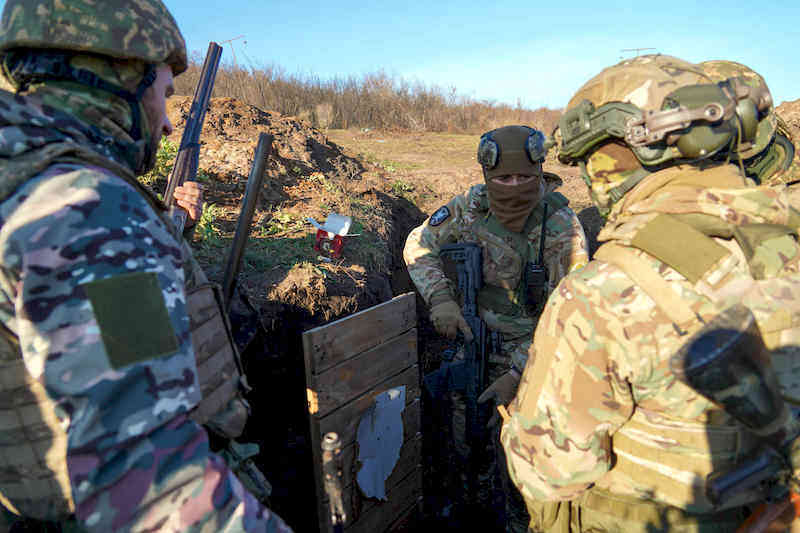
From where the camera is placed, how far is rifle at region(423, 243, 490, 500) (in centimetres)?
352

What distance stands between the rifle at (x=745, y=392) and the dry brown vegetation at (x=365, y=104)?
11.5 metres

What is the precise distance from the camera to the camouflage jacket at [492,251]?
3.47 metres

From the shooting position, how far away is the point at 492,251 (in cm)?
365

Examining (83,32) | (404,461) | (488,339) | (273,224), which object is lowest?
(404,461)

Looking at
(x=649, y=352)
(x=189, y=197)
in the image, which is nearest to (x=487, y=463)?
(x=649, y=352)

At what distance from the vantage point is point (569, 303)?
4.94 ft

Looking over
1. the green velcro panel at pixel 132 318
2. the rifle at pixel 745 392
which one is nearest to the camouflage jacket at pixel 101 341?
the green velcro panel at pixel 132 318

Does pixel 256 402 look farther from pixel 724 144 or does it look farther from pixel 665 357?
pixel 724 144

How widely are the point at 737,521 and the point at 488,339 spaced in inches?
81.1

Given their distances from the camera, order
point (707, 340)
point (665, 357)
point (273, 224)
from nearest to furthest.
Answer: point (707, 340), point (665, 357), point (273, 224)

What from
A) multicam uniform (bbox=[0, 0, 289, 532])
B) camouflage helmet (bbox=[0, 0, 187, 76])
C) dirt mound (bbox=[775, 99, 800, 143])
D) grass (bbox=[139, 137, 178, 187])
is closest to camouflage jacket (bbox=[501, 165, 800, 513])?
multicam uniform (bbox=[0, 0, 289, 532])

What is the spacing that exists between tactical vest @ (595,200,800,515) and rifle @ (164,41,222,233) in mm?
2503

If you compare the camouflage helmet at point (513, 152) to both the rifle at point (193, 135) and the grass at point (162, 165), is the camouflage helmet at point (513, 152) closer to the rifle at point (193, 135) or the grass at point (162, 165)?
the rifle at point (193, 135)

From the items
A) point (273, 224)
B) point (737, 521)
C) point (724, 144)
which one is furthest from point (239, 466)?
point (273, 224)
